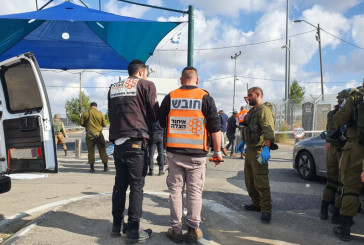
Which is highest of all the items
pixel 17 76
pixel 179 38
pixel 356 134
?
pixel 179 38

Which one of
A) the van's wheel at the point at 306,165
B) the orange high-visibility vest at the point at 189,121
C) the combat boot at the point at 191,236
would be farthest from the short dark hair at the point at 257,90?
the van's wheel at the point at 306,165

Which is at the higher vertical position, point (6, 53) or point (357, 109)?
point (6, 53)

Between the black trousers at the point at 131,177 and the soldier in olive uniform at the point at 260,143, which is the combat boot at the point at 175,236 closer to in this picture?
the black trousers at the point at 131,177

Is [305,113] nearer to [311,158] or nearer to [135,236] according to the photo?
[311,158]

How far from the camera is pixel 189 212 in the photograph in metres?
3.19

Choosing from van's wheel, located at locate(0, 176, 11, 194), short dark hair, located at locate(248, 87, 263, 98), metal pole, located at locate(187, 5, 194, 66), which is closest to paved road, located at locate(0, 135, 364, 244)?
van's wheel, located at locate(0, 176, 11, 194)

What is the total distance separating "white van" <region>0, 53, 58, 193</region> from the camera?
4.06 m

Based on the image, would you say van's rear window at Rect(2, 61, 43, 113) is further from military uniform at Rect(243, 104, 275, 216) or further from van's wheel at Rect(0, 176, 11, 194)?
military uniform at Rect(243, 104, 275, 216)

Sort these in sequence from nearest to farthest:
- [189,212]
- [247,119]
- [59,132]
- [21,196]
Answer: [189,212], [247,119], [21,196], [59,132]

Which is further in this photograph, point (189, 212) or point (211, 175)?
point (211, 175)

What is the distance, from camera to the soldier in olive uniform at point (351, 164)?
342 centimetres

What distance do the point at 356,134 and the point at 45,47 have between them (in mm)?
7479

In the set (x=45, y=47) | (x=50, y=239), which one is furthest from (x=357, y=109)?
(x=45, y=47)

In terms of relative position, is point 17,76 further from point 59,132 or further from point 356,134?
point 59,132
